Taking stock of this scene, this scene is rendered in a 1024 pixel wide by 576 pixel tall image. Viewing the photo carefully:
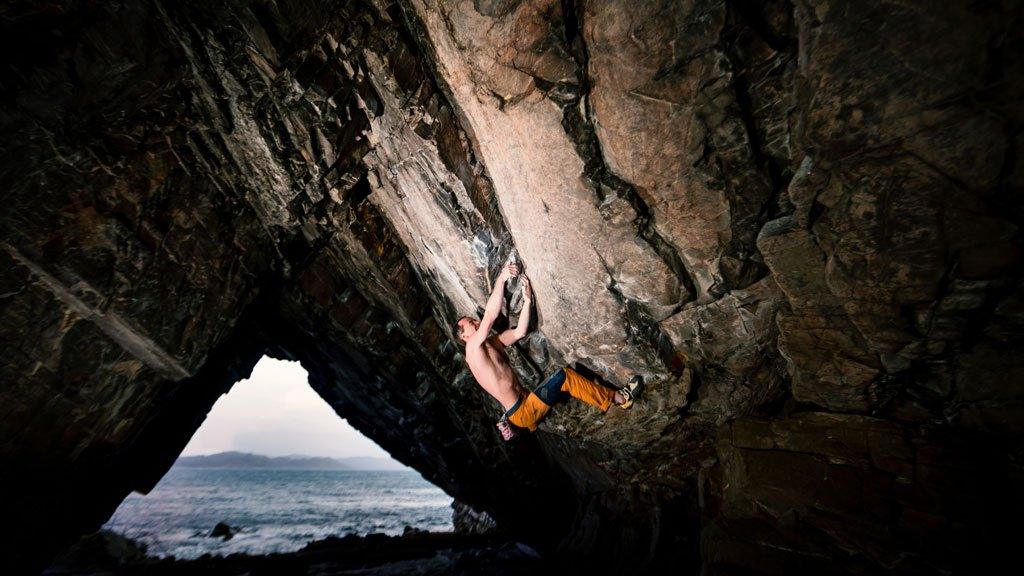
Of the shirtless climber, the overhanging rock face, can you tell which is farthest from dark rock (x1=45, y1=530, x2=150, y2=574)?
the shirtless climber

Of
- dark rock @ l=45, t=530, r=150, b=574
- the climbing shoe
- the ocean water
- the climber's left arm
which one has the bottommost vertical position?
the ocean water

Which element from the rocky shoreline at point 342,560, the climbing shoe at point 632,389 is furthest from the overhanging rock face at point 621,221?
the rocky shoreline at point 342,560

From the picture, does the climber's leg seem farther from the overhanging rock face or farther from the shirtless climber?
the overhanging rock face

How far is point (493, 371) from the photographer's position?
611 cm

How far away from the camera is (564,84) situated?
3.69 m

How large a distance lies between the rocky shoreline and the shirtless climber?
22.2 feet

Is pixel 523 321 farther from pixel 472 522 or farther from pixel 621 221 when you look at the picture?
pixel 472 522

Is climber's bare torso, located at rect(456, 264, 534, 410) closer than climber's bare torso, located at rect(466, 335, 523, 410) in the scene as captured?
Yes

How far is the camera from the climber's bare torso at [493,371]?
6.09m

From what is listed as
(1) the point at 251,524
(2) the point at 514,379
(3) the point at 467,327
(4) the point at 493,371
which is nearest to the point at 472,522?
(1) the point at 251,524

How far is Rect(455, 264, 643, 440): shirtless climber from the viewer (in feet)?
18.9

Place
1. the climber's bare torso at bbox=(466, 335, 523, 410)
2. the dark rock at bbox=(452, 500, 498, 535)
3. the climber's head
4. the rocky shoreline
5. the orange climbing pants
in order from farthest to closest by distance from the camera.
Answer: the dark rock at bbox=(452, 500, 498, 535) < the rocky shoreline < the climber's head < the climber's bare torso at bbox=(466, 335, 523, 410) < the orange climbing pants

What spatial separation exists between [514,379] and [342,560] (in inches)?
383

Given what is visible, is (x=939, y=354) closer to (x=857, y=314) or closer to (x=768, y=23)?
(x=857, y=314)
